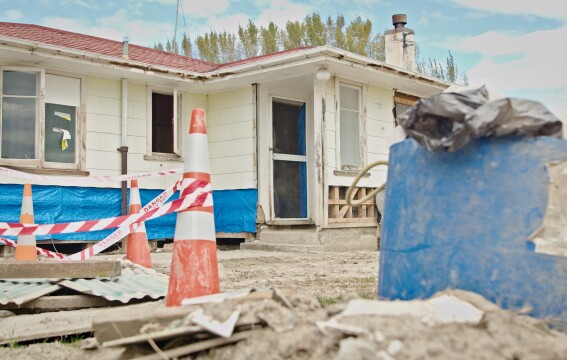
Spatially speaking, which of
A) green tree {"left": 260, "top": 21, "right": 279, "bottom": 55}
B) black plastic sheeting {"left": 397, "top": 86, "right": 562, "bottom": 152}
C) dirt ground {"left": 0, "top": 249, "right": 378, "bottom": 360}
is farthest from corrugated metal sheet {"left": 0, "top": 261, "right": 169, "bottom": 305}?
green tree {"left": 260, "top": 21, "right": 279, "bottom": 55}

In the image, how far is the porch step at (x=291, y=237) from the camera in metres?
10.9

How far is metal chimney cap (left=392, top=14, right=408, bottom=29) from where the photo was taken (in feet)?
49.2

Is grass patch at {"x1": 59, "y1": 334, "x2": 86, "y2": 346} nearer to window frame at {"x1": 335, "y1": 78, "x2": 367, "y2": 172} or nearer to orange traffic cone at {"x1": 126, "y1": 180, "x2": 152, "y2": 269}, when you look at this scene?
orange traffic cone at {"x1": 126, "y1": 180, "x2": 152, "y2": 269}

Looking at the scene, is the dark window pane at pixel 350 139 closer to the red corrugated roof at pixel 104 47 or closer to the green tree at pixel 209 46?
the red corrugated roof at pixel 104 47

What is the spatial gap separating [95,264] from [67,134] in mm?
6318

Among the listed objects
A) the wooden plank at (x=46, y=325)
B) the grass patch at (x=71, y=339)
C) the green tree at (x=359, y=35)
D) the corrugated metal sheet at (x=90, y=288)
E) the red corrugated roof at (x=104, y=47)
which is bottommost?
the grass patch at (x=71, y=339)

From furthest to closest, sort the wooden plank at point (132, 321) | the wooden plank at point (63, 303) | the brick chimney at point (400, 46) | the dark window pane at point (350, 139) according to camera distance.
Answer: the brick chimney at point (400, 46)
the dark window pane at point (350, 139)
the wooden plank at point (63, 303)
the wooden plank at point (132, 321)

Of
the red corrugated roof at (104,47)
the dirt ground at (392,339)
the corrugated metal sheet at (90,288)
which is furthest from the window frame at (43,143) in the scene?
the dirt ground at (392,339)

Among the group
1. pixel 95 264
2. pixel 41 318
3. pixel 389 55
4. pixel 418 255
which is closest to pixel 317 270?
pixel 95 264

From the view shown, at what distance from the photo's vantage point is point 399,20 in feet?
49.3

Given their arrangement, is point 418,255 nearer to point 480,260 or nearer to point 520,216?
point 480,260

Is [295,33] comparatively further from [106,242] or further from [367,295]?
[367,295]

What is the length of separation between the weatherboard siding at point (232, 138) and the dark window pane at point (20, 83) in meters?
3.62

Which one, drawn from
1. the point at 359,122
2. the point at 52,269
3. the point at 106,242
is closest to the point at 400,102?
the point at 359,122
